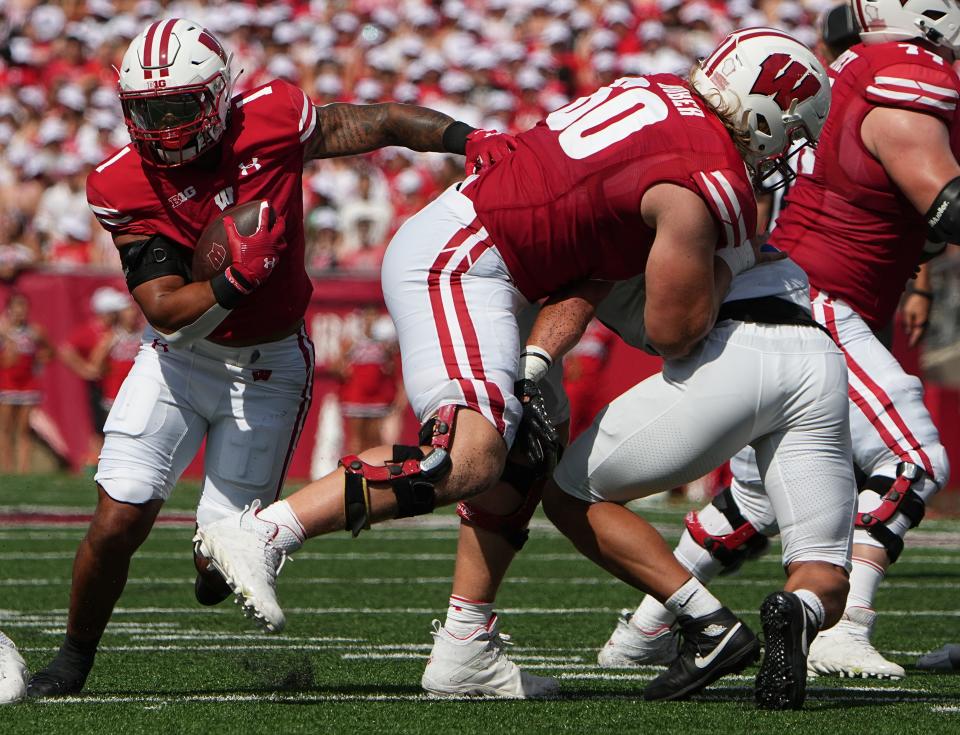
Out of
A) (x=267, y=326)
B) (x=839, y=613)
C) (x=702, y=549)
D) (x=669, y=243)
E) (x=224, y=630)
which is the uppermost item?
(x=669, y=243)

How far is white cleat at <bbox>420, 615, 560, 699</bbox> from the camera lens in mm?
4086

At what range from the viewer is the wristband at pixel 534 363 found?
3869 millimetres

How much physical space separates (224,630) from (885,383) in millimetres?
2339

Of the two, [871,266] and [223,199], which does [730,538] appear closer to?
[871,266]

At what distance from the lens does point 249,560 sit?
137 inches

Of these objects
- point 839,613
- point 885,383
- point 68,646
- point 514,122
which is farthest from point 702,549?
point 514,122

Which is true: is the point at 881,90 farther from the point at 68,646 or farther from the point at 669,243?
the point at 68,646

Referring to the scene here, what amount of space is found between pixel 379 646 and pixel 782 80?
7.37ft

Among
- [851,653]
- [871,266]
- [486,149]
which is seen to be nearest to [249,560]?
[486,149]

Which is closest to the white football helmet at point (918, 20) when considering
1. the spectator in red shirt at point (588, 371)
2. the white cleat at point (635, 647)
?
the white cleat at point (635, 647)

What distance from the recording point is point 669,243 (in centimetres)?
368

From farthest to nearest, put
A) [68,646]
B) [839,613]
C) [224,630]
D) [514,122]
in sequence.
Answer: [514,122] < [224,630] < [68,646] < [839,613]

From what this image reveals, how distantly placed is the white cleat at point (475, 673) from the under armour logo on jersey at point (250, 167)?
4.28 feet

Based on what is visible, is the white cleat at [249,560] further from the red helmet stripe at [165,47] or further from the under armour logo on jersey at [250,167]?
the red helmet stripe at [165,47]
